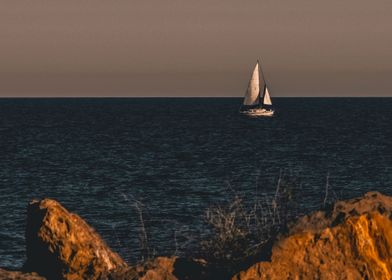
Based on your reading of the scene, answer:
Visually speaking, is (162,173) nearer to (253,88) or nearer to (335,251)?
(335,251)

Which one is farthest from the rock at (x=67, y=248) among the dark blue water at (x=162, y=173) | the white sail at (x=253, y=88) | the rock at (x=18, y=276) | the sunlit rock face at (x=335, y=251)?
the white sail at (x=253, y=88)

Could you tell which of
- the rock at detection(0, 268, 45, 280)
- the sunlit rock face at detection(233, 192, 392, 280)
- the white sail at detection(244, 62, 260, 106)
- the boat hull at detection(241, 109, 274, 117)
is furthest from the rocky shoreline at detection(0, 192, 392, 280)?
the boat hull at detection(241, 109, 274, 117)

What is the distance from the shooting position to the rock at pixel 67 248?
10055 mm

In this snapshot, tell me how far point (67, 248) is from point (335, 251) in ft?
12.1

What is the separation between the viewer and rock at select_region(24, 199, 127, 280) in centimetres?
1005

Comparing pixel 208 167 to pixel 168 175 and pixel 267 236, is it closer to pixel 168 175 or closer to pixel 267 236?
pixel 168 175

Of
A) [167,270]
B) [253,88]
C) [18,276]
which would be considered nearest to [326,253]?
[167,270]

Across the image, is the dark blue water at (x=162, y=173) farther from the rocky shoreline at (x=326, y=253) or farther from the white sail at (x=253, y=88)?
the white sail at (x=253, y=88)

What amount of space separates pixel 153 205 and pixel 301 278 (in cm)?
3097

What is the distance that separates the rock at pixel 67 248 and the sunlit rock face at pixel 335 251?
2.38 metres

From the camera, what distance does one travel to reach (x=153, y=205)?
3934cm

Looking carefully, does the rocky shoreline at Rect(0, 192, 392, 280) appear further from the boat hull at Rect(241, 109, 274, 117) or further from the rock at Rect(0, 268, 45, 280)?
the boat hull at Rect(241, 109, 274, 117)

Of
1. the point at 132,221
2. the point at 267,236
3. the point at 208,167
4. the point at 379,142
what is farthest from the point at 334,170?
the point at 267,236

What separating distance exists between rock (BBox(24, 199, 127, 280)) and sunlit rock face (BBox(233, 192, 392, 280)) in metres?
2.38
